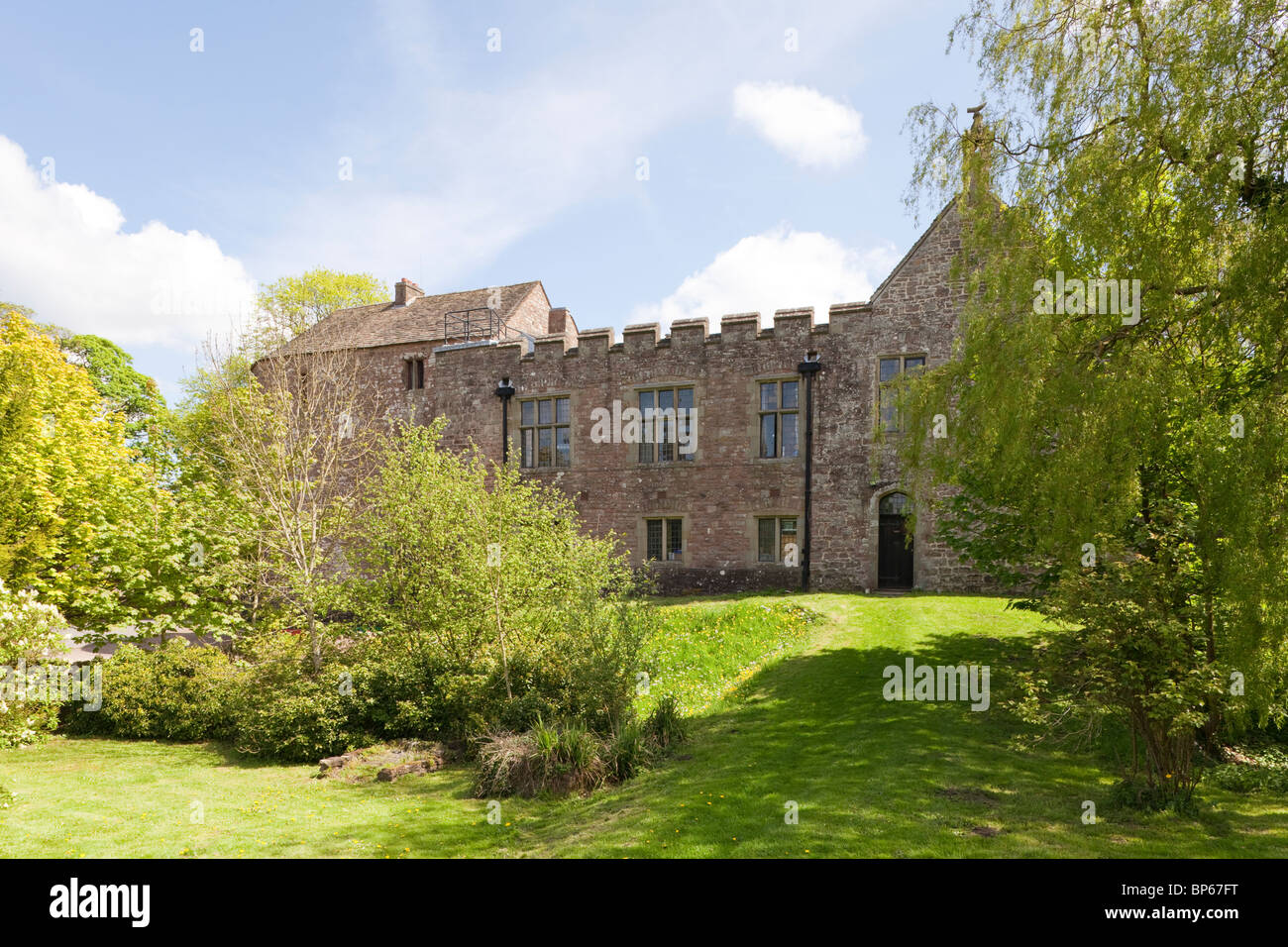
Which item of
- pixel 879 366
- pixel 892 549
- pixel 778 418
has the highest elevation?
pixel 879 366

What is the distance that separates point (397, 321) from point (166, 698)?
2078 centimetres

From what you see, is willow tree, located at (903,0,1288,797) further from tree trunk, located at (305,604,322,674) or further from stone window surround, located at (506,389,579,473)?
stone window surround, located at (506,389,579,473)

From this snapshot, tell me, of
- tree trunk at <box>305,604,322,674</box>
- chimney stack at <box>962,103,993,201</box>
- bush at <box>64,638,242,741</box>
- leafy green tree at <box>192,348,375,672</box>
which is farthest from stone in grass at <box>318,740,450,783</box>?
chimney stack at <box>962,103,993,201</box>

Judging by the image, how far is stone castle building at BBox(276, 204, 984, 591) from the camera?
68.6ft

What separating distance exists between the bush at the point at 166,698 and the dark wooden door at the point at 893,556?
650 inches

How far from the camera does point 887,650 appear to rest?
46.6ft

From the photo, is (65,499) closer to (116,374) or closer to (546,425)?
(546,425)

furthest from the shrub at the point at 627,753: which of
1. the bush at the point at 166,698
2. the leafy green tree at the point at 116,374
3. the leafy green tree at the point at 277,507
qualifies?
the leafy green tree at the point at 116,374

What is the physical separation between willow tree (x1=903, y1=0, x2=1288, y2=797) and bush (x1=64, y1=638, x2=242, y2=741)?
559 inches

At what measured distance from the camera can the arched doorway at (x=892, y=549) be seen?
21156 mm

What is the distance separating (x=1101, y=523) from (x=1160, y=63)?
5082 millimetres

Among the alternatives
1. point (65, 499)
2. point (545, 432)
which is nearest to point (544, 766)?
point (65, 499)

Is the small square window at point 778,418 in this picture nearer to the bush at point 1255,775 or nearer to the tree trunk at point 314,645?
the tree trunk at point 314,645

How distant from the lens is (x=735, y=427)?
22953 mm
